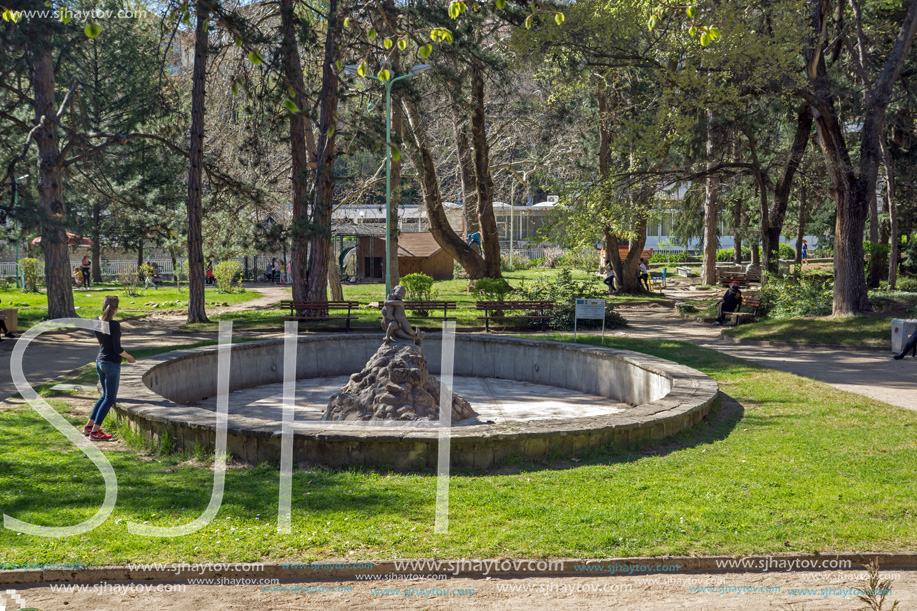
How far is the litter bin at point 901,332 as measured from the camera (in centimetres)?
1589

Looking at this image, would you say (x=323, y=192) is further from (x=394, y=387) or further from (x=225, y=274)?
(x=225, y=274)

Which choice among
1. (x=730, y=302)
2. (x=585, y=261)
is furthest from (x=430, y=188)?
(x=585, y=261)

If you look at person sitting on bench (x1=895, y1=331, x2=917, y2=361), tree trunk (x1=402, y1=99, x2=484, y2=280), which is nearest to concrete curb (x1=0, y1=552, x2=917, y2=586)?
person sitting on bench (x1=895, y1=331, x2=917, y2=361)

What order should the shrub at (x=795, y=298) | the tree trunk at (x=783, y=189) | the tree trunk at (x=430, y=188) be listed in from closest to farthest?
1. the shrub at (x=795, y=298)
2. the tree trunk at (x=783, y=189)
3. the tree trunk at (x=430, y=188)

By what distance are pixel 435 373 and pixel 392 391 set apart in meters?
6.25

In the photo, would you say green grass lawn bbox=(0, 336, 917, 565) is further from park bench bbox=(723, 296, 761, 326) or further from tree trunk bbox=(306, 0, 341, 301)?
tree trunk bbox=(306, 0, 341, 301)

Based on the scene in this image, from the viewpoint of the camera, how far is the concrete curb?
503 cm

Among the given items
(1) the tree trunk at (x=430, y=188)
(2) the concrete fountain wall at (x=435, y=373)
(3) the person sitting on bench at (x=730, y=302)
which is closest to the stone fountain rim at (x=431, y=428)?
(2) the concrete fountain wall at (x=435, y=373)

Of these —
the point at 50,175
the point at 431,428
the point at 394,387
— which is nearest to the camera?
the point at 431,428

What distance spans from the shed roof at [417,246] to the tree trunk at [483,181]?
968 centimetres

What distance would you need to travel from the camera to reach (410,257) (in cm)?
3878

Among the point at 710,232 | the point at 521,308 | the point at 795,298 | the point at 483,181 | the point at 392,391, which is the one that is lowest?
the point at 392,391

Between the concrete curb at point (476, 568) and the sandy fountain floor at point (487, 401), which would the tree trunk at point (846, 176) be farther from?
the concrete curb at point (476, 568)

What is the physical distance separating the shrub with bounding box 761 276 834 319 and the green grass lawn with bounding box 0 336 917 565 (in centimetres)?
1269
